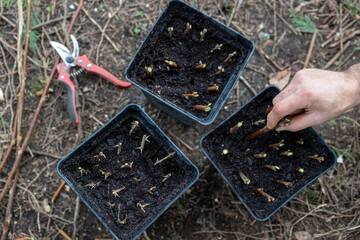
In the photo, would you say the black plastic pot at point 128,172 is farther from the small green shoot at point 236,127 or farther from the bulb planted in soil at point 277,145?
the bulb planted in soil at point 277,145

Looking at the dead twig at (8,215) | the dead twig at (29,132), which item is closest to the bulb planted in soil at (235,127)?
the dead twig at (29,132)

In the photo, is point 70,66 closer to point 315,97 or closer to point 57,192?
point 57,192

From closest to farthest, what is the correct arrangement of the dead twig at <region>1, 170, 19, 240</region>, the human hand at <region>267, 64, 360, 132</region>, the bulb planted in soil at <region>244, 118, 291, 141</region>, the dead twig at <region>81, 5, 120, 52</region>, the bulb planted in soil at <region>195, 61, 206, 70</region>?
the human hand at <region>267, 64, 360, 132</region>
the bulb planted in soil at <region>244, 118, 291, 141</region>
the bulb planted in soil at <region>195, 61, 206, 70</region>
the dead twig at <region>1, 170, 19, 240</region>
the dead twig at <region>81, 5, 120, 52</region>

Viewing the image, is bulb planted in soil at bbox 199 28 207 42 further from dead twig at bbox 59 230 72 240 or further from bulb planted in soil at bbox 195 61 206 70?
dead twig at bbox 59 230 72 240

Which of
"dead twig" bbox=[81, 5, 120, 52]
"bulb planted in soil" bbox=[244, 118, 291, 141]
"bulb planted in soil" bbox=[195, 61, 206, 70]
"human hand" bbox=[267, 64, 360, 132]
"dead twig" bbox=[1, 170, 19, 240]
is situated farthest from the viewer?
"dead twig" bbox=[81, 5, 120, 52]

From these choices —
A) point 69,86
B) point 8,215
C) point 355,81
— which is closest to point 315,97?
point 355,81

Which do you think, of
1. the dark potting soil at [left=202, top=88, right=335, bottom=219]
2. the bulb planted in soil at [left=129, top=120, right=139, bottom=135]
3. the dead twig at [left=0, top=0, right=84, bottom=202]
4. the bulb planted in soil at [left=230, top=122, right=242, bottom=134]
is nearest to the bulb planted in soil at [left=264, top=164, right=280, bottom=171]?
the dark potting soil at [left=202, top=88, right=335, bottom=219]

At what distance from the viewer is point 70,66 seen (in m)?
1.63

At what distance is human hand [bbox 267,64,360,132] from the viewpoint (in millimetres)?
1197

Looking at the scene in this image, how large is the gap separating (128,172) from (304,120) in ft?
2.69

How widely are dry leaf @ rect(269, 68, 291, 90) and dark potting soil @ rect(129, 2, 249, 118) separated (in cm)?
39

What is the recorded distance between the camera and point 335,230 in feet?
5.49

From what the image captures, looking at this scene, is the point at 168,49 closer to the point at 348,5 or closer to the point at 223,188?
the point at 223,188

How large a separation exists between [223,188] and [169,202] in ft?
1.44
